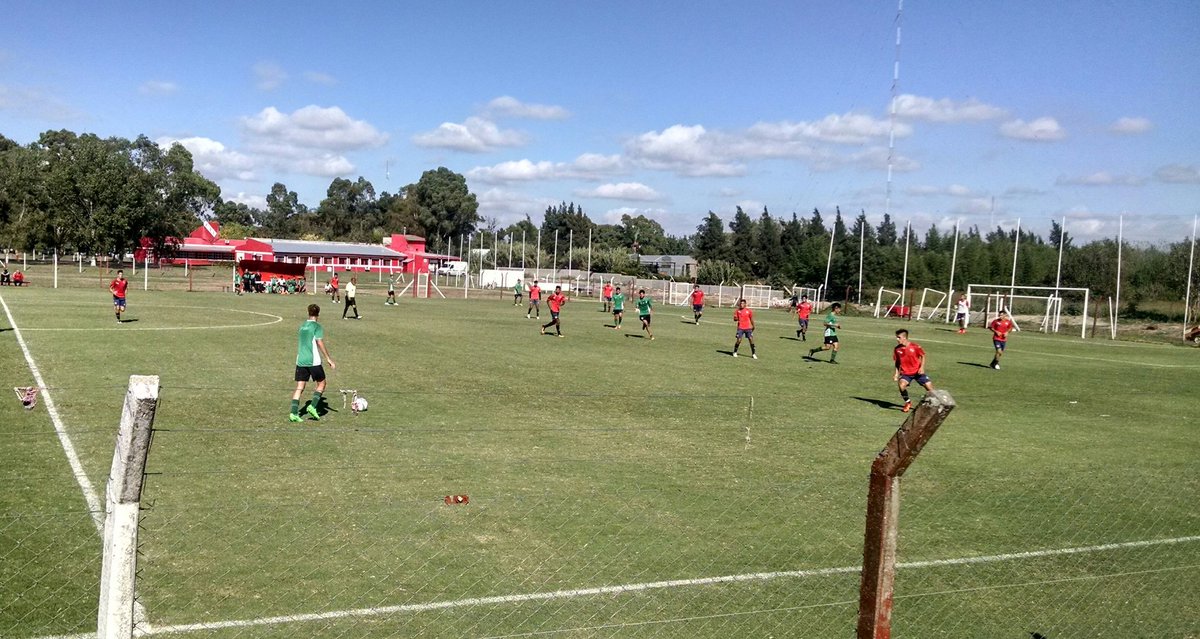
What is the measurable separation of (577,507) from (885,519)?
235 inches

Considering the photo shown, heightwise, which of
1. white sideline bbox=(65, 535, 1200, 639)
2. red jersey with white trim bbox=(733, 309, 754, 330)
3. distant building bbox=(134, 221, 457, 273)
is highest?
distant building bbox=(134, 221, 457, 273)

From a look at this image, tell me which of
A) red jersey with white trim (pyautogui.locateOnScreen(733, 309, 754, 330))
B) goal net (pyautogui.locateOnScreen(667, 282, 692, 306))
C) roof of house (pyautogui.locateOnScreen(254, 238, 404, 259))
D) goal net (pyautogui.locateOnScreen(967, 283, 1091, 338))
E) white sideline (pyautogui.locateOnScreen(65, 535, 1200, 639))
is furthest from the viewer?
roof of house (pyautogui.locateOnScreen(254, 238, 404, 259))

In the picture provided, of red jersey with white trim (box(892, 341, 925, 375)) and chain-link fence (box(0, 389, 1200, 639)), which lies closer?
chain-link fence (box(0, 389, 1200, 639))

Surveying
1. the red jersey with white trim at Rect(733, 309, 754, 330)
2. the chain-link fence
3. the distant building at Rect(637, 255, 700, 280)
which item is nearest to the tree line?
the distant building at Rect(637, 255, 700, 280)

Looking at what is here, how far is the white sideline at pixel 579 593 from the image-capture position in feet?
21.7

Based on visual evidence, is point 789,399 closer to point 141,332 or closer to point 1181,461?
point 1181,461

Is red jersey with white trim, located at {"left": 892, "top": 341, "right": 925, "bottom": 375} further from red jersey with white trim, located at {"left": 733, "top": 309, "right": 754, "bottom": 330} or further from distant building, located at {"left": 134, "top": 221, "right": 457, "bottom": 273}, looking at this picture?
distant building, located at {"left": 134, "top": 221, "right": 457, "bottom": 273}

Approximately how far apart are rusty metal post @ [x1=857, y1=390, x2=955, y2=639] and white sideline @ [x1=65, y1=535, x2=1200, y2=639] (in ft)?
11.5

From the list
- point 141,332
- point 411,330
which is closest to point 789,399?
point 411,330

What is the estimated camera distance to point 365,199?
184875mm

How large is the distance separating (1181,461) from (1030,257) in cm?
7484

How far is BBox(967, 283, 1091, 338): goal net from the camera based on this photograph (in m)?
53.5

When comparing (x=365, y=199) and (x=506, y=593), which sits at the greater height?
(x=365, y=199)

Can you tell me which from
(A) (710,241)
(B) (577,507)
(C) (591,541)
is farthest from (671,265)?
(C) (591,541)
